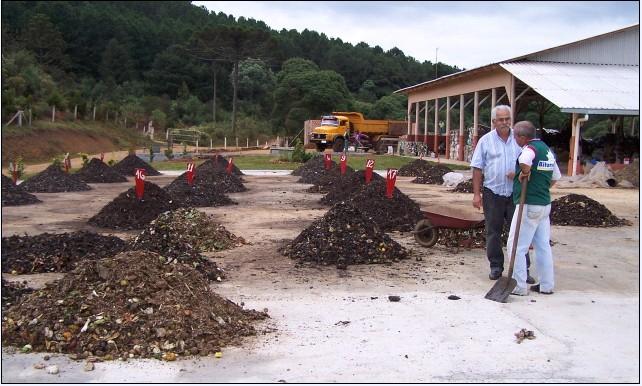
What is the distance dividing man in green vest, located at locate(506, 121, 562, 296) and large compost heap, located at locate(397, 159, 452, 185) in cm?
1469

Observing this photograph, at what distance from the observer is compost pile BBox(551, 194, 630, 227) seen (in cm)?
1150

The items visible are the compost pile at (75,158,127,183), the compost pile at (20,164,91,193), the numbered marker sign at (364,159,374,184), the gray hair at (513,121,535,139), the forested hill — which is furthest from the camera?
the forested hill

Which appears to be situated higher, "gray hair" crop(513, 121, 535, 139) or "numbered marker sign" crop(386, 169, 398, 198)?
"gray hair" crop(513, 121, 535, 139)

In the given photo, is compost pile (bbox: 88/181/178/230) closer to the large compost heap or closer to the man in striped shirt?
the man in striped shirt

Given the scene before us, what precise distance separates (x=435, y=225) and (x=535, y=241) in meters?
2.47

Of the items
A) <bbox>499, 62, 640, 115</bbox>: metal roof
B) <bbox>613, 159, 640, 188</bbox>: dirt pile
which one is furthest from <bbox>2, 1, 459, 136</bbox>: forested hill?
<bbox>613, 159, 640, 188</bbox>: dirt pile

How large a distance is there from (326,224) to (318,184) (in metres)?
9.56

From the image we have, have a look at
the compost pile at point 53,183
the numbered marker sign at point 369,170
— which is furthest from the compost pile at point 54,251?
the compost pile at point 53,183

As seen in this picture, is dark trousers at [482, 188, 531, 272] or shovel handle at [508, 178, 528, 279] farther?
dark trousers at [482, 188, 531, 272]

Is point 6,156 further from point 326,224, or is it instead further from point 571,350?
point 571,350

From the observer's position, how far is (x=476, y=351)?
483 centimetres

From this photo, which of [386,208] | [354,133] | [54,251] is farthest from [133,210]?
[354,133]

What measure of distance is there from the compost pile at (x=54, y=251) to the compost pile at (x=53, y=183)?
31.6 feet

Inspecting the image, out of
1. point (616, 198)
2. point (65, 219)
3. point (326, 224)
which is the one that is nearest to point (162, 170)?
point (65, 219)
